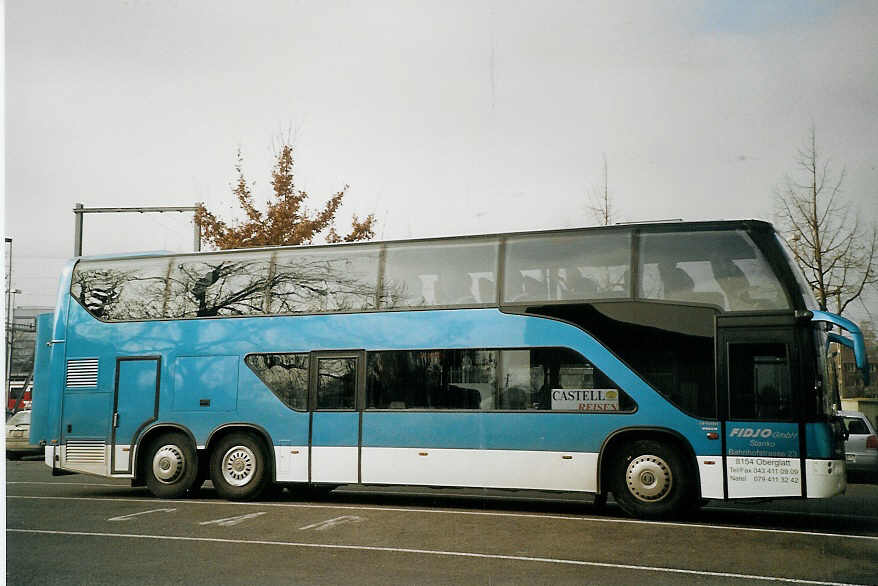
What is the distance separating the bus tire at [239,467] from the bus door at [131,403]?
1.01 meters

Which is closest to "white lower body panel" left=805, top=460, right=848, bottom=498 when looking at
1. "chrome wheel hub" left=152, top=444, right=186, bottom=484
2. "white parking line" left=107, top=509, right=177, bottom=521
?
"white parking line" left=107, top=509, right=177, bottom=521

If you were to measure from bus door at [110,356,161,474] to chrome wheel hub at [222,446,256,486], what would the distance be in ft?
3.68

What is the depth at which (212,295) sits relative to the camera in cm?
1177

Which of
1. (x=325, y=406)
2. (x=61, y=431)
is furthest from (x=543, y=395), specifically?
(x=61, y=431)

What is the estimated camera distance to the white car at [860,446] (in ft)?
31.7

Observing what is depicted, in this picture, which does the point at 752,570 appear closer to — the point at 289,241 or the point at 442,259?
the point at 442,259

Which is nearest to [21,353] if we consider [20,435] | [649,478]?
[20,435]

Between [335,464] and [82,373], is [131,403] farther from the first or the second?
[335,464]

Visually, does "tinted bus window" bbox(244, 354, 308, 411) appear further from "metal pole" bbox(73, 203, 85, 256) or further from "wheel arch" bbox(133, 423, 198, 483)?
"metal pole" bbox(73, 203, 85, 256)

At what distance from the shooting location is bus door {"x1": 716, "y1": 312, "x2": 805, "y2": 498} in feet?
29.8

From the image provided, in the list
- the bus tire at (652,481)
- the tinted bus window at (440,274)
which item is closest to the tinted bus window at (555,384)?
the bus tire at (652,481)

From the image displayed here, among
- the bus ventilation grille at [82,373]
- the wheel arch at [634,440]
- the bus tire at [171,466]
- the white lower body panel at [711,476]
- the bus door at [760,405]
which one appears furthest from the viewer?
the bus ventilation grille at [82,373]

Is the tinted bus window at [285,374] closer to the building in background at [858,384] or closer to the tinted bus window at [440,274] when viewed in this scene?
the tinted bus window at [440,274]

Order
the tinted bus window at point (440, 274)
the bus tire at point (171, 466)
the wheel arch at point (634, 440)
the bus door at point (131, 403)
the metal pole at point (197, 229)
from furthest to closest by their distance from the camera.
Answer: the metal pole at point (197, 229) < the bus door at point (131, 403) < the bus tire at point (171, 466) < the tinted bus window at point (440, 274) < the wheel arch at point (634, 440)
